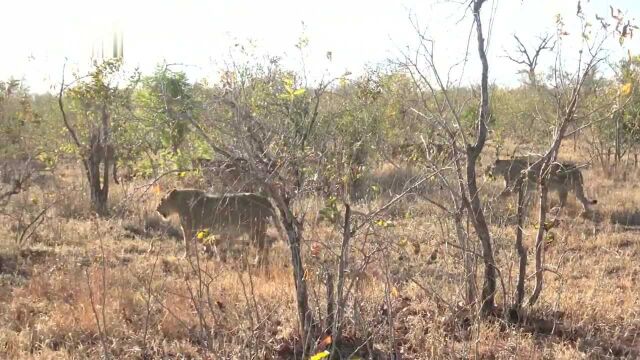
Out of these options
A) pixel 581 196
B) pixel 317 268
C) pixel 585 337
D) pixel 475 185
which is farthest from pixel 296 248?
pixel 581 196

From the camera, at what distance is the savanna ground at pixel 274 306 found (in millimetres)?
5012

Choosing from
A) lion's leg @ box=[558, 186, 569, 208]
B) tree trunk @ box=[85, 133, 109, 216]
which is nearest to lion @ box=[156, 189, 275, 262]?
tree trunk @ box=[85, 133, 109, 216]

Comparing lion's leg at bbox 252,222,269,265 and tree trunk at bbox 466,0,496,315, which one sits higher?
tree trunk at bbox 466,0,496,315

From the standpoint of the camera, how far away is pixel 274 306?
5.89m

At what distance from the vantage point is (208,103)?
416 centimetres

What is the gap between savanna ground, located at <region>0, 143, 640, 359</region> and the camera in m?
5.01

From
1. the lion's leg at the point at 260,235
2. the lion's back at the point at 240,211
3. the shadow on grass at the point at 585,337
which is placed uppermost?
the lion's back at the point at 240,211

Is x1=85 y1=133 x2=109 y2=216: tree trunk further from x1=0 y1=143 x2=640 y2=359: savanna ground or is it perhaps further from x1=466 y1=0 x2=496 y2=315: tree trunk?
x1=466 y1=0 x2=496 y2=315: tree trunk

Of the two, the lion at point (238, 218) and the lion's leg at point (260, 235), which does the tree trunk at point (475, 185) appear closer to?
the lion at point (238, 218)

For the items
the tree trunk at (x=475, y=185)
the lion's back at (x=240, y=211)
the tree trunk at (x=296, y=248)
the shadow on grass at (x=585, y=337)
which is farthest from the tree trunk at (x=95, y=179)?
the shadow on grass at (x=585, y=337)

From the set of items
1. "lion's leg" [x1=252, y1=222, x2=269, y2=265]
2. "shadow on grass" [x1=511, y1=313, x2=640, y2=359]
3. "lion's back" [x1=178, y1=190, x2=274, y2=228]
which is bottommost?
"shadow on grass" [x1=511, y1=313, x2=640, y2=359]

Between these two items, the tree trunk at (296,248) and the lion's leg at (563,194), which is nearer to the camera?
the tree trunk at (296,248)

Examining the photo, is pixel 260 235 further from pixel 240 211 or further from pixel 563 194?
pixel 563 194

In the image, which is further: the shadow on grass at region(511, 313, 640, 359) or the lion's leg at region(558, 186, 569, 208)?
the lion's leg at region(558, 186, 569, 208)
